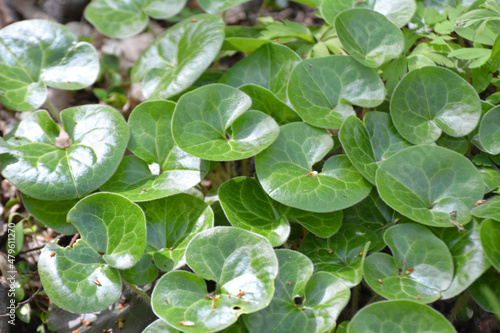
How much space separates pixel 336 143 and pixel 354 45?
45 cm

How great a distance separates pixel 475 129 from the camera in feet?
5.49

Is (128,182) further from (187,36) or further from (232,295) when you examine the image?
(187,36)

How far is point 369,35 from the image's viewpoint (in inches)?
71.2

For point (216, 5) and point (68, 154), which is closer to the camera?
point (68, 154)

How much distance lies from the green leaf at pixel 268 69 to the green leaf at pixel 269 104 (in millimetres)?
101

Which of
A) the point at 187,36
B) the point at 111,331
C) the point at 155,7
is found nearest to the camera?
the point at 111,331

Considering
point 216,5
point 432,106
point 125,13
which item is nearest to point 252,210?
point 432,106

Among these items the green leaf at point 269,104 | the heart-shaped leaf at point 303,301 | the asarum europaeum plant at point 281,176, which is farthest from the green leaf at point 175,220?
the green leaf at point 269,104

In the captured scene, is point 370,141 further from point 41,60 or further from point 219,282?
point 41,60

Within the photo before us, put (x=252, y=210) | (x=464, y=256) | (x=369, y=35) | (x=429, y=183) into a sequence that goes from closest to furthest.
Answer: (x=464, y=256) < (x=429, y=183) < (x=252, y=210) < (x=369, y=35)

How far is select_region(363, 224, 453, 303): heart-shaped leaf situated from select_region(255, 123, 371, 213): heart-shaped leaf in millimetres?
204

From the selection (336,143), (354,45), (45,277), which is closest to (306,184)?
(336,143)

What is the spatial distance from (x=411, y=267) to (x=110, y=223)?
1109 millimetres

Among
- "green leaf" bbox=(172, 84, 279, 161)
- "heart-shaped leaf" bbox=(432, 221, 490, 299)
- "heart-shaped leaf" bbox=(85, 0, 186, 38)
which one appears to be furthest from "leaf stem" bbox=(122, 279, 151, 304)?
"heart-shaped leaf" bbox=(85, 0, 186, 38)
